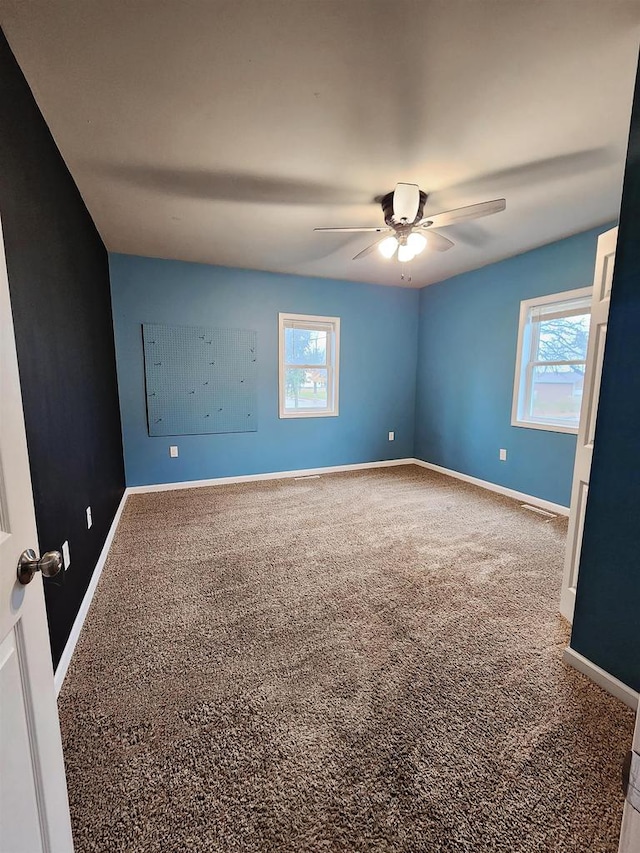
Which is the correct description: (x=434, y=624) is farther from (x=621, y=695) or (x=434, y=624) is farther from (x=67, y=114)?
(x=67, y=114)

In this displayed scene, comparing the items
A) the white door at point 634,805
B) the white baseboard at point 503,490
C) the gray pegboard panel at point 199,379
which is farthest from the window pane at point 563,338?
the white door at point 634,805

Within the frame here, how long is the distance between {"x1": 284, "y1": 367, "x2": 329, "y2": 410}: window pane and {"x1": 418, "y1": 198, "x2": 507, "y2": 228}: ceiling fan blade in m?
2.43

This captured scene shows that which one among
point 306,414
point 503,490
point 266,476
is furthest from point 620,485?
point 266,476

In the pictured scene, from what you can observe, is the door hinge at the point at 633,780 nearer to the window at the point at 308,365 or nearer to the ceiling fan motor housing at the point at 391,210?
the ceiling fan motor housing at the point at 391,210

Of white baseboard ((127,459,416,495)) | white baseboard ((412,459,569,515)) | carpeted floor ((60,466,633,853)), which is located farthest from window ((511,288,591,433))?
white baseboard ((127,459,416,495))

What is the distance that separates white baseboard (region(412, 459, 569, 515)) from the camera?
3382 millimetres

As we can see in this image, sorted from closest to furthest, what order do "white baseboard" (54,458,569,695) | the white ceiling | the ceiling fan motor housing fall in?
the white ceiling, "white baseboard" (54,458,569,695), the ceiling fan motor housing

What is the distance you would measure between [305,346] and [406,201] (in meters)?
2.45

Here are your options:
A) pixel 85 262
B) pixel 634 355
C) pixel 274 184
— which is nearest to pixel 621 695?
pixel 634 355

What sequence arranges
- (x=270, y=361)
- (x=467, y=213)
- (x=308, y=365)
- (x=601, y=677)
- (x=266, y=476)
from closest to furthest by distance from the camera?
(x=601, y=677), (x=467, y=213), (x=270, y=361), (x=266, y=476), (x=308, y=365)

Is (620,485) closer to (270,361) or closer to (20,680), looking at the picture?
(20,680)

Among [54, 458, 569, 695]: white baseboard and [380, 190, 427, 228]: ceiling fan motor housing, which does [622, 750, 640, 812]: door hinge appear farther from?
[380, 190, 427, 228]: ceiling fan motor housing

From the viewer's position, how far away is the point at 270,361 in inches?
168

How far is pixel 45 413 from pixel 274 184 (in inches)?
74.9
